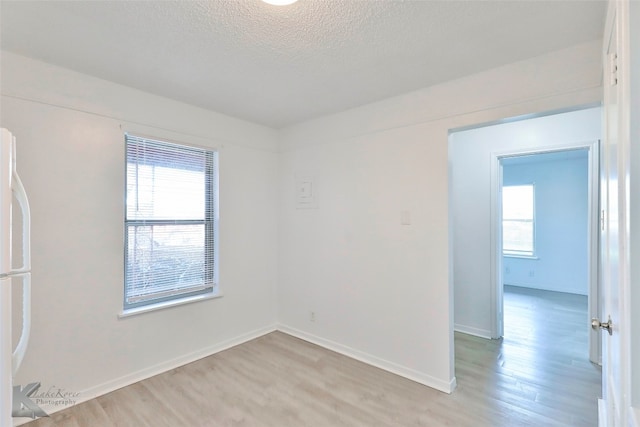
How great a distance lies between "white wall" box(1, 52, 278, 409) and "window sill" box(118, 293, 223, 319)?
5cm

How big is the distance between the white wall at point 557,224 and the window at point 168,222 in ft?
17.4

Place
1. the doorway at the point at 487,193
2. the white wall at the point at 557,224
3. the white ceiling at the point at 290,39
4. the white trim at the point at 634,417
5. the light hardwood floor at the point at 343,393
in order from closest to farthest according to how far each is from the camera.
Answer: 1. the white trim at the point at 634,417
2. the white ceiling at the point at 290,39
3. the light hardwood floor at the point at 343,393
4. the doorway at the point at 487,193
5. the white wall at the point at 557,224

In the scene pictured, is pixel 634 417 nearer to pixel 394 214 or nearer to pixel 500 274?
pixel 394 214

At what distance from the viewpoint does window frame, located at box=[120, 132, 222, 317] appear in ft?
8.65

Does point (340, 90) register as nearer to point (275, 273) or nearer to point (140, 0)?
Answer: point (140, 0)

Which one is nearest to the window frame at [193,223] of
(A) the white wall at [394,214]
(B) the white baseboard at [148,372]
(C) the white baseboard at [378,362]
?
(B) the white baseboard at [148,372]

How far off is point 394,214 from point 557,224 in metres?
4.91

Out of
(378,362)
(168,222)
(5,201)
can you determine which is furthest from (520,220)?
(5,201)

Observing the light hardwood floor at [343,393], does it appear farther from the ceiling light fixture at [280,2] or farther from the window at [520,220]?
the window at [520,220]

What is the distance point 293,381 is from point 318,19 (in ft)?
8.83

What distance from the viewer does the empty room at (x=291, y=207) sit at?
5.60 ft

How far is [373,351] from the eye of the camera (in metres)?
2.95

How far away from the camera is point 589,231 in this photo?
9.81ft

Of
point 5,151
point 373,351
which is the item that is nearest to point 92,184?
point 5,151
